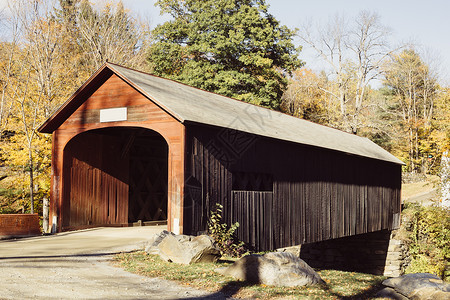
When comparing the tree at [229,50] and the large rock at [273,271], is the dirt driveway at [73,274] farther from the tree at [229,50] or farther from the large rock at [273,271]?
the tree at [229,50]

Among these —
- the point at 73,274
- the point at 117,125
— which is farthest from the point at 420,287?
the point at 117,125

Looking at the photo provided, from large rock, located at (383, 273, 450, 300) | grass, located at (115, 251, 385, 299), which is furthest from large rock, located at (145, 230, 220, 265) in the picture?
large rock, located at (383, 273, 450, 300)

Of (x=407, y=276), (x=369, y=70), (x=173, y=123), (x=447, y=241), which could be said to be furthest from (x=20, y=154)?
(x=369, y=70)

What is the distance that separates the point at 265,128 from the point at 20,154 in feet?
32.0

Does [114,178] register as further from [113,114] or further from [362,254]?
[362,254]

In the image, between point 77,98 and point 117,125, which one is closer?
point 117,125

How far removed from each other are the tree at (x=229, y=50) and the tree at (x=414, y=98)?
1532cm

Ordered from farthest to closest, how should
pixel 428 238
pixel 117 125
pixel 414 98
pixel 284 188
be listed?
pixel 414 98 → pixel 428 238 → pixel 284 188 → pixel 117 125

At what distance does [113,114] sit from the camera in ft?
43.1

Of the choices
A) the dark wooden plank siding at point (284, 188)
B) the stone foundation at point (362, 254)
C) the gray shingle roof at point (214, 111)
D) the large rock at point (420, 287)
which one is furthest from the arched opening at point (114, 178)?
the stone foundation at point (362, 254)

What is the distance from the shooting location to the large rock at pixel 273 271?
26.7ft

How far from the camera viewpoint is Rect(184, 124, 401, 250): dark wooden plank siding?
39.2ft

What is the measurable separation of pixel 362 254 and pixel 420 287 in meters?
18.4

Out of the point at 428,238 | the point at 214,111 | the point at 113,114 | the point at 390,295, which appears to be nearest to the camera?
the point at 390,295
